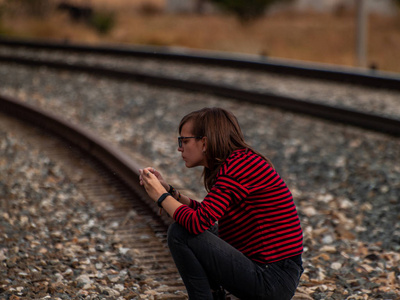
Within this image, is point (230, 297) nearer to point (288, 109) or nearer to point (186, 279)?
point (186, 279)

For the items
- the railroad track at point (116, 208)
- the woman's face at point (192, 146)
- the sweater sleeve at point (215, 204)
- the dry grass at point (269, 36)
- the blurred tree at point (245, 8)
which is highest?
the blurred tree at point (245, 8)

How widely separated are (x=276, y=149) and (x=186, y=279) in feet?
14.7

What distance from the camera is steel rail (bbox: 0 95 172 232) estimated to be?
5508mm

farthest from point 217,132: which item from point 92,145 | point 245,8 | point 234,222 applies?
point 245,8

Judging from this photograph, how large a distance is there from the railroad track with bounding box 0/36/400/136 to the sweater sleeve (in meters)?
5.26

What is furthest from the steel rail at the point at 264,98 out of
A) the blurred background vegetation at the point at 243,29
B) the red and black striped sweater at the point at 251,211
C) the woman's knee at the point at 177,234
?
the woman's knee at the point at 177,234

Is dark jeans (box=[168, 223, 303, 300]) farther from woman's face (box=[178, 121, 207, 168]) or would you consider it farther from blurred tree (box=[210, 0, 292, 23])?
blurred tree (box=[210, 0, 292, 23])

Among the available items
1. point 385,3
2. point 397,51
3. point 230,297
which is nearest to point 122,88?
point 230,297

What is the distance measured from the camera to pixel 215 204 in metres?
3.12

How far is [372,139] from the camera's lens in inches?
311

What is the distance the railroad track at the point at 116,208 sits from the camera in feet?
12.8

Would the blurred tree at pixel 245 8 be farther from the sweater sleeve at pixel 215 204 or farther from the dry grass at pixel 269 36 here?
the sweater sleeve at pixel 215 204

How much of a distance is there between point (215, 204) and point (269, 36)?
74.4ft

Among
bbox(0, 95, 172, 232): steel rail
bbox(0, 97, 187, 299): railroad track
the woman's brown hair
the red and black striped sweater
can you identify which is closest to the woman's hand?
the red and black striped sweater
